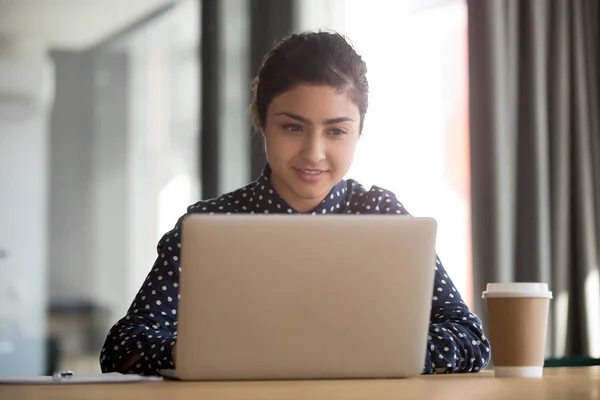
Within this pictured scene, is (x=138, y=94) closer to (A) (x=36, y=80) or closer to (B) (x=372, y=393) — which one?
(A) (x=36, y=80)

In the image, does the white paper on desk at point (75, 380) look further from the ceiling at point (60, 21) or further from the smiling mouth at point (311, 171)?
the ceiling at point (60, 21)

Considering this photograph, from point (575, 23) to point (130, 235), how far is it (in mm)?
2034

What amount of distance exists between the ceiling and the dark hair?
189cm

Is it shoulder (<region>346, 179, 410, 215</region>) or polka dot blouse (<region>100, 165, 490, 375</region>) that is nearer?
polka dot blouse (<region>100, 165, 490, 375</region>)

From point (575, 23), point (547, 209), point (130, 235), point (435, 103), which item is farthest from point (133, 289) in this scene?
point (575, 23)

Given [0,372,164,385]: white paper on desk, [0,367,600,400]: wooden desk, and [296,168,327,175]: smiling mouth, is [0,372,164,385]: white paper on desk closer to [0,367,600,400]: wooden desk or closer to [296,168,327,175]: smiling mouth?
[0,367,600,400]: wooden desk

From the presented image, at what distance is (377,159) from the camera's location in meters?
4.11

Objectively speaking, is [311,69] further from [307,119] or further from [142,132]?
[142,132]

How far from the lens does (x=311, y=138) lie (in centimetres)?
202

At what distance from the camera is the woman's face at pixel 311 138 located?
6.62 feet

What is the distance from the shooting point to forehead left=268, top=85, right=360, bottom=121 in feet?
6.61

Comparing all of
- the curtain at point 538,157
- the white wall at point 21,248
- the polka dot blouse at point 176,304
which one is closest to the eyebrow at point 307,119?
the polka dot blouse at point 176,304

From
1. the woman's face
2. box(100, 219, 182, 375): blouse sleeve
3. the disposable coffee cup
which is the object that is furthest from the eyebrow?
the disposable coffee cup

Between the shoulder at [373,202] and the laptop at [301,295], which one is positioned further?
the shoulder at [373,202]
